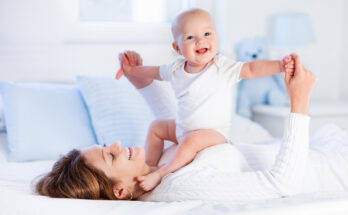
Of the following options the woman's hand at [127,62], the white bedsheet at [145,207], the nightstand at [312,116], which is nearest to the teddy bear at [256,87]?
the nightstand at [312,116]

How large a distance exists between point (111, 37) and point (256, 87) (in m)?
1.00

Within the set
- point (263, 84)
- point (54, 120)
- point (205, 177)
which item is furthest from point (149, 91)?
point (263, 84)

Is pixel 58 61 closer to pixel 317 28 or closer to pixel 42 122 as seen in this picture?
pixel 42 122

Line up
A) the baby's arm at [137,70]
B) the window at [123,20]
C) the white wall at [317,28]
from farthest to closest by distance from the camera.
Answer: the white wall at [317,28] → the window at [123,20] → the baby's arm at [137,70]

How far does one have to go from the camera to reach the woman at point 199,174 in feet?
3.83

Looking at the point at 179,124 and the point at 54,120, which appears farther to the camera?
the point at 54,120

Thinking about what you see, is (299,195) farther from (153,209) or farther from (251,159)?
(153,209)

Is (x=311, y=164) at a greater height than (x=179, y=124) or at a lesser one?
lesser

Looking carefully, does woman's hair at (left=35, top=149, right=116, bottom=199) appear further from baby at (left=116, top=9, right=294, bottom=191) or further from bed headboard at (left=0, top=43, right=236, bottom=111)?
bed headboard at (left=0, top=43, right=236, bottom=111)

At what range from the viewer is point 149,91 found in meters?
1.71

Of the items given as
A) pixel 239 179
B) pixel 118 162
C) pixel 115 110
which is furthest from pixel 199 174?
pixel 115 110

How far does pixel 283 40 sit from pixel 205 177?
1956mm

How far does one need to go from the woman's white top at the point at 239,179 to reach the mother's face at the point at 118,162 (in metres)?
0.07

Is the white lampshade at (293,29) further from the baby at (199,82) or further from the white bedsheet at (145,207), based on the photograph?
the white bedsheet at (145,207)
